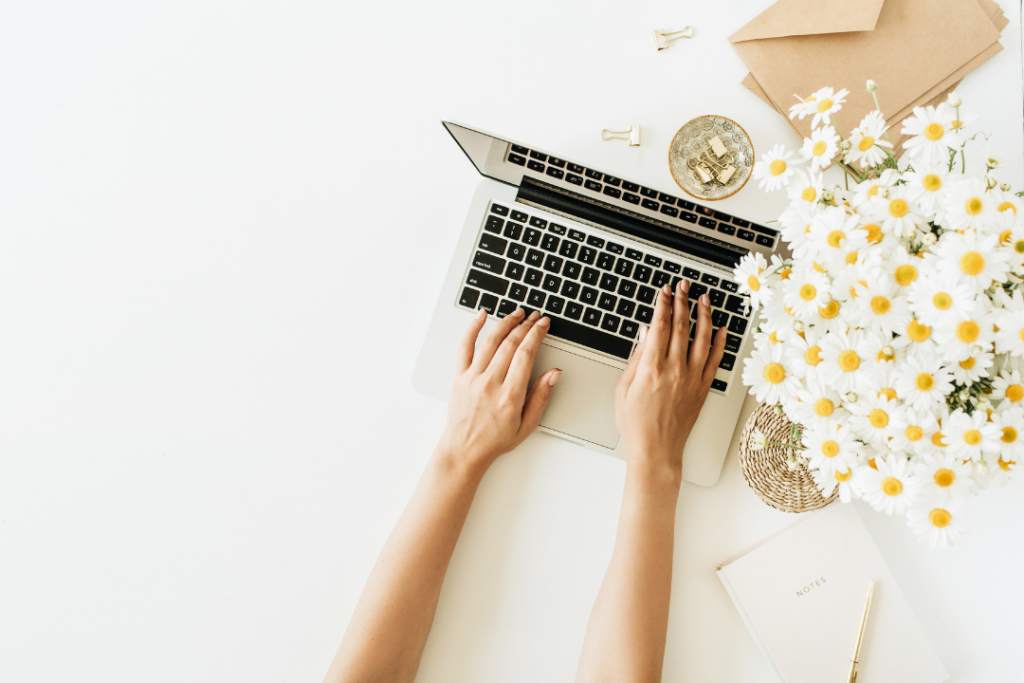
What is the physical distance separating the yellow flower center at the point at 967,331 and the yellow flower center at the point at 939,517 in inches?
6.2

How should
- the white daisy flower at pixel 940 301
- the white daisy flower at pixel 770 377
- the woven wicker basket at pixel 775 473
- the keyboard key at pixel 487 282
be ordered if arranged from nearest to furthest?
the white daisy flower at pixel 940 301 < the white daisy flower at pixel 770 377 < the woven wicker basket at pixel 775 473 < the keyboard key at pixel 487 282

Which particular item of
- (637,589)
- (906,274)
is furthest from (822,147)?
(637,589)

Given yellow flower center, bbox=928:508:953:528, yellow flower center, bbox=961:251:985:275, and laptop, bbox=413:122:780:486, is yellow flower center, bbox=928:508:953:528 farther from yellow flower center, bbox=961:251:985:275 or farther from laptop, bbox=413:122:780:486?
laptop, bbox=413:122:780:486

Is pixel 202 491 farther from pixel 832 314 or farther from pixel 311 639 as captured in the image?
pixel 832 314

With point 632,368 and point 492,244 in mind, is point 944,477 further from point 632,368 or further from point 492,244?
point 492,244

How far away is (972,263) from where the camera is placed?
1.45 feet

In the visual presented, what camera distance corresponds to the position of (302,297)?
2.92ft

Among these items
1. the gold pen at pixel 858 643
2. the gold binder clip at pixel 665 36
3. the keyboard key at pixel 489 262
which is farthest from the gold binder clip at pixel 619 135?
the gold pen at pixel 858 643

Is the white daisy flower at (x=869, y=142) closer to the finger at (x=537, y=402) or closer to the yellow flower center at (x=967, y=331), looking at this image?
the yellow flower center at (x=967, y=331)

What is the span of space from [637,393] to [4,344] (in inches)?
39.1

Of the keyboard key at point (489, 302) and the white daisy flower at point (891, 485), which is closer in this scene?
the white daisy flower at point (891, 485)

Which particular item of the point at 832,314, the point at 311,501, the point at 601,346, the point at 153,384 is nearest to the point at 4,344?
the point at 153,384

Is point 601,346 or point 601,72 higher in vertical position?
point 601,72

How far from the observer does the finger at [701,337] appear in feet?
2.67
